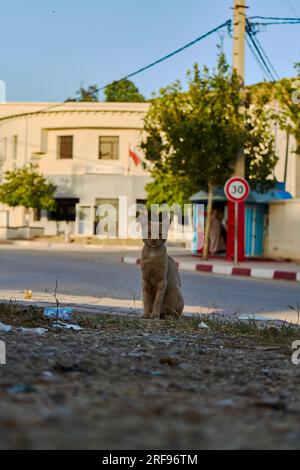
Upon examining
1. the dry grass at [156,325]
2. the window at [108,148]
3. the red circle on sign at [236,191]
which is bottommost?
the dry grass at [156,325]

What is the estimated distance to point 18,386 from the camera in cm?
288

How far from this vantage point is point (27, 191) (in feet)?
122

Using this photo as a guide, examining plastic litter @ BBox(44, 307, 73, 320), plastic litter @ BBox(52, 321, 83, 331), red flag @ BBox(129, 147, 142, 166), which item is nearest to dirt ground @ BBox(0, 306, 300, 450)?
plastic litter @ BBox(52, 321, 83, 331)

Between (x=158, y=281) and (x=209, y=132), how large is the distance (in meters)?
13.2

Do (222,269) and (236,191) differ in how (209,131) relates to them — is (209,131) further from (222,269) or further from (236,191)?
(222,269)

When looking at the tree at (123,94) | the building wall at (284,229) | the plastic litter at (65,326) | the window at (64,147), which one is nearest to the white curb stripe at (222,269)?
the building wall at (284,229)

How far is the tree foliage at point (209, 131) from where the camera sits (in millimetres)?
19766

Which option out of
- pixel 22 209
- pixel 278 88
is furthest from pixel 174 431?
pixel 22 209

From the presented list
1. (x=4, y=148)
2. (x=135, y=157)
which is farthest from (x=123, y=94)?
(x=135, y=157)

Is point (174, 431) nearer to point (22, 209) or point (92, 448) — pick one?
point (92, 448)

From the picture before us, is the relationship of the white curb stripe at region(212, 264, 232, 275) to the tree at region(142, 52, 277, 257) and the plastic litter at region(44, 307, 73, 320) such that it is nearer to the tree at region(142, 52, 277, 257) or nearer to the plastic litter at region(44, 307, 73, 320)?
the tree at region(142, 52, 277, 257)

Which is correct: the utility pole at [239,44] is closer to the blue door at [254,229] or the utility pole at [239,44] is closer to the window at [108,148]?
the blue door at [254,229]

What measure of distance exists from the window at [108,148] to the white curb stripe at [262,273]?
24.2 meters

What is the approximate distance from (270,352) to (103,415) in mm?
2395
